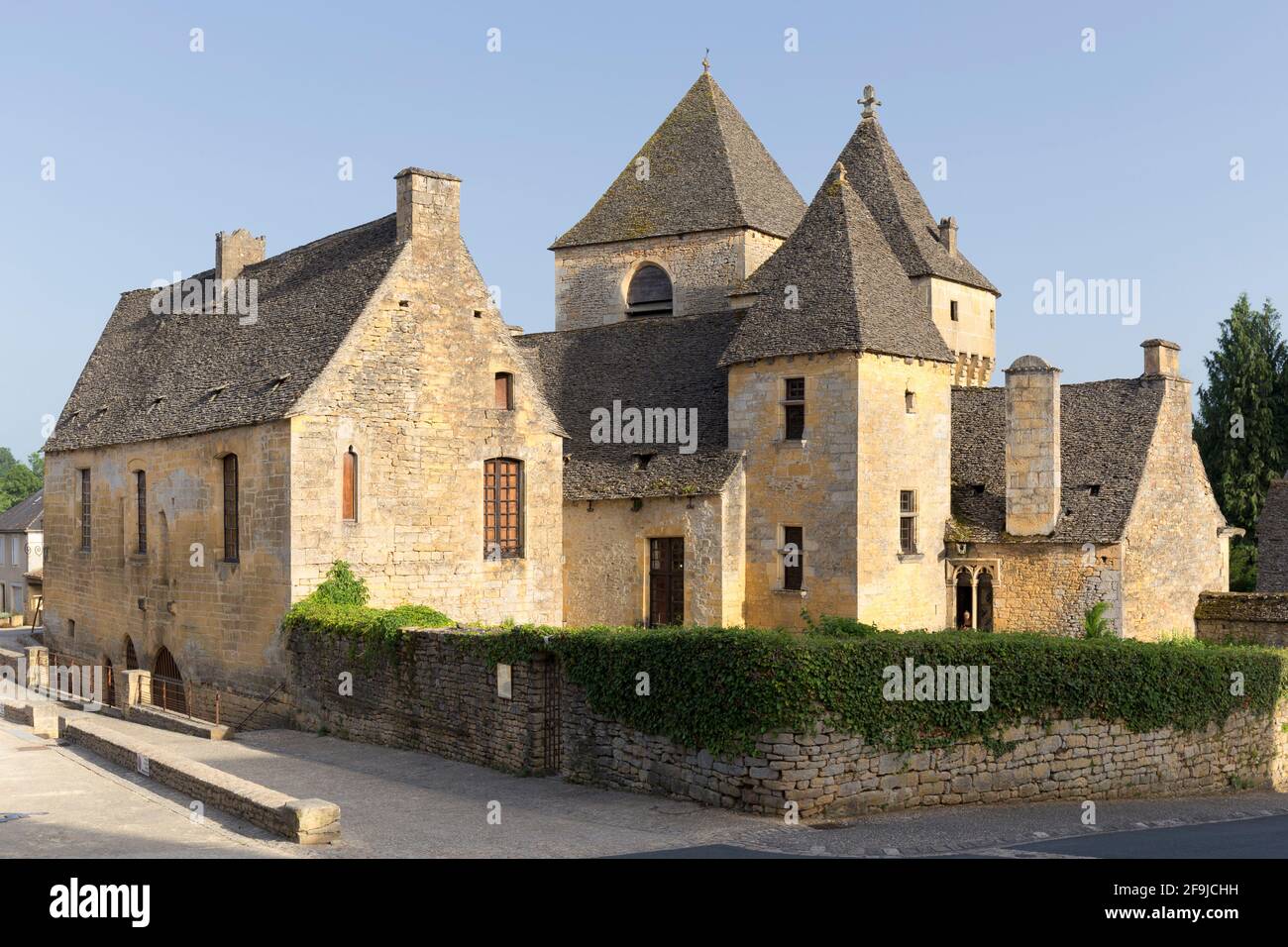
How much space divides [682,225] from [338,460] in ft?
55.1

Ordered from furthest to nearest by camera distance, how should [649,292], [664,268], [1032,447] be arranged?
1. [649,292]
2. [664,268]
3. [1032,447]

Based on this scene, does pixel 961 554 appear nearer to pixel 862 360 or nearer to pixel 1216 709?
pixel 862 360

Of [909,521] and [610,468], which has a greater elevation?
[610,468]

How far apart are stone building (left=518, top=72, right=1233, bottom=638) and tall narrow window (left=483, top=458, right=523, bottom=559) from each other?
3063mm

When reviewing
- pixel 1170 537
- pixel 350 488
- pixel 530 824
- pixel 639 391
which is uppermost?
pixel 639 391

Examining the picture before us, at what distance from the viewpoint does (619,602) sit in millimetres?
29562

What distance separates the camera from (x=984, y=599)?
92.4 ft

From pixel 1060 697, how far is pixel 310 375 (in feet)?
48.1

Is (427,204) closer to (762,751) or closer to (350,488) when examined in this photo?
(350,488)

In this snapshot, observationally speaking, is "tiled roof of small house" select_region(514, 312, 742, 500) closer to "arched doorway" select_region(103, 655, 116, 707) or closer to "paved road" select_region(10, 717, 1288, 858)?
"paved road" select_region(10, 717, 1288, 858)

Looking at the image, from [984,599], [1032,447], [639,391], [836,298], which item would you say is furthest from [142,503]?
[1032,447]

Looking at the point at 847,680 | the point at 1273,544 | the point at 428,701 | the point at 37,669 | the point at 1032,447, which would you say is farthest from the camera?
the point at 1273,544

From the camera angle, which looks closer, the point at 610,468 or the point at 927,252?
the point at 610,468

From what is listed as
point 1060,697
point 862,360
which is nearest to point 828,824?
point 1060,697
